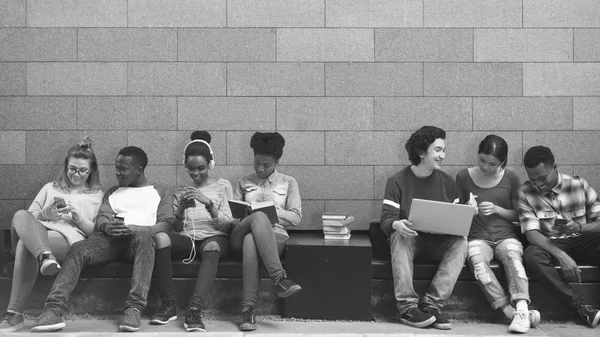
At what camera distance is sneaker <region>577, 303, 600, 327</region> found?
4.80 m

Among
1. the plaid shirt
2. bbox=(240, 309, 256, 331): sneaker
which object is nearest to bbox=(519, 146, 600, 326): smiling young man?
the plaid shirt

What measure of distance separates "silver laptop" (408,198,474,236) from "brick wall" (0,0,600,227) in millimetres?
1167

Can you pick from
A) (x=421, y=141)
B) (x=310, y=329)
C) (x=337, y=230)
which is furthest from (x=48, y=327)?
(x=421, y=141)

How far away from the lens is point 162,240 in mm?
4984

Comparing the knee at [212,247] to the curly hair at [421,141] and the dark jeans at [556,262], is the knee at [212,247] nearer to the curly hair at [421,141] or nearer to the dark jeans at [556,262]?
the curly hair at [421,141]

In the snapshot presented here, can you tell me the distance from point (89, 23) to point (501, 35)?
11.2 ft

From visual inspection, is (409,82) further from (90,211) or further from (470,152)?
(90,211)

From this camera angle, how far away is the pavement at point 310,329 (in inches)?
183

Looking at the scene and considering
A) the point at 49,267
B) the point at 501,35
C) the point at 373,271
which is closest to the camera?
the point at 49,267

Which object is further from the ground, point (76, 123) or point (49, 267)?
point (76, 123)

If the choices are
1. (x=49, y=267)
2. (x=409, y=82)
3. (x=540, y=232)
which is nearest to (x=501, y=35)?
(x=409, y=82)

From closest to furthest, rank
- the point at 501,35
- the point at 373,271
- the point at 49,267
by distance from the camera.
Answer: the point at 49,267
the point at 373,271
the point at 501,35

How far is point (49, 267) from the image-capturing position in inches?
185

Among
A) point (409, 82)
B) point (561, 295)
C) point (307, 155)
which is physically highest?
point (409, 82)
